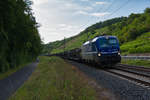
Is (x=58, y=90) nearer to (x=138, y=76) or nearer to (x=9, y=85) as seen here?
(x=138, y=76)

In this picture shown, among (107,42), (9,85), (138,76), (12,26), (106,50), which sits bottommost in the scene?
(9,85)

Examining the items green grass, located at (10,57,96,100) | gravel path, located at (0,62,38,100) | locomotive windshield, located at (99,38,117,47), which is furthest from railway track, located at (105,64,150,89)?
gravel path, located at (0,62,38,100)

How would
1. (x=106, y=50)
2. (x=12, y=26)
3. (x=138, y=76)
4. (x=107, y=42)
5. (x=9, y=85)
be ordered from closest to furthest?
(x=138, y=76) < (x=9, y=85) < (x=12, y=26) < (x=106, y=50) < (x=107, y=42)

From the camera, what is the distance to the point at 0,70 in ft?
63.7

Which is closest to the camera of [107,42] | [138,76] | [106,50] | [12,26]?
[138,76]

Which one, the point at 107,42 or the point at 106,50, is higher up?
the point at 107,42

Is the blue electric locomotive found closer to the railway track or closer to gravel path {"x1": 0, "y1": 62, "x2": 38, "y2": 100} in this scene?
the railway track

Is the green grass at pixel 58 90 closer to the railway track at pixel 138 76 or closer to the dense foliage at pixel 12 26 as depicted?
the railway track at pixel 138 76

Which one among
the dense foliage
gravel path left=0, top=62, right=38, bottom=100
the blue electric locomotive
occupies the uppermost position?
the dense foliage

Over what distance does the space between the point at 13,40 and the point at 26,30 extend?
2.18 meters

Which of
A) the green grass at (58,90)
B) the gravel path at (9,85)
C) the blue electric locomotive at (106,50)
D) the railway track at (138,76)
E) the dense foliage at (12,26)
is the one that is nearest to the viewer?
the green grass at (58,90)

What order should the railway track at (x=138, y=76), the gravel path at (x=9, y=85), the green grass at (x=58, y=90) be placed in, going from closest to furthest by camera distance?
the green grass at (x=58, y=90)
the railway track at (x=138, y=76)
the gravel path at (x=9, y=85)

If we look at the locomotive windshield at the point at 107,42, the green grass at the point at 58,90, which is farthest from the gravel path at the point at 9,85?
the locomotive windshield at the point at 107,42

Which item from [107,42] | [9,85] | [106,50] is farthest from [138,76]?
[9,85]
